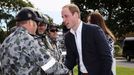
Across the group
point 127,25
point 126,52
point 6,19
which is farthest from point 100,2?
point 126,52

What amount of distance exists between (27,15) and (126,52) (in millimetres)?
41078

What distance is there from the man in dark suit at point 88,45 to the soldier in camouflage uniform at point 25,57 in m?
1.48

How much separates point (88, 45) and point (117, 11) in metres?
57.5

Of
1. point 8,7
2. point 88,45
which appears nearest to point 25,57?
point 88,45

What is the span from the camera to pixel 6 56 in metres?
5.44

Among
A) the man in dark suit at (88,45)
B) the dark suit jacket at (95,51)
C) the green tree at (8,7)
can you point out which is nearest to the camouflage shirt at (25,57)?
the man in dark suit at (88,45)

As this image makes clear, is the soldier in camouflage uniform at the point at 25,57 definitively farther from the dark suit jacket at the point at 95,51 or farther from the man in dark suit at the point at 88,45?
the dark suit jacket at the point at 95,51

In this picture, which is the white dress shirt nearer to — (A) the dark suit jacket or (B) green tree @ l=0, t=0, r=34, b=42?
(A) the dark suit jacket

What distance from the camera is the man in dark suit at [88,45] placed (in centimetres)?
689

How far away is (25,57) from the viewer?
5387 millimetres

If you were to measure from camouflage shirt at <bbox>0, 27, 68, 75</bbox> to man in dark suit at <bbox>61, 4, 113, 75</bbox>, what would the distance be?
Answer: 1.49 m

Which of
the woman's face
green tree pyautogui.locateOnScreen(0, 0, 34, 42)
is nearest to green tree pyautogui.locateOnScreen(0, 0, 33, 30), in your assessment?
green tree pyautogui.locateOnScreen(0, 0, 34, 42)

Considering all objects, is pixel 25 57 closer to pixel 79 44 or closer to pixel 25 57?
pixel 25 57

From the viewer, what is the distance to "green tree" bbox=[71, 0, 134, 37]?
206ft
